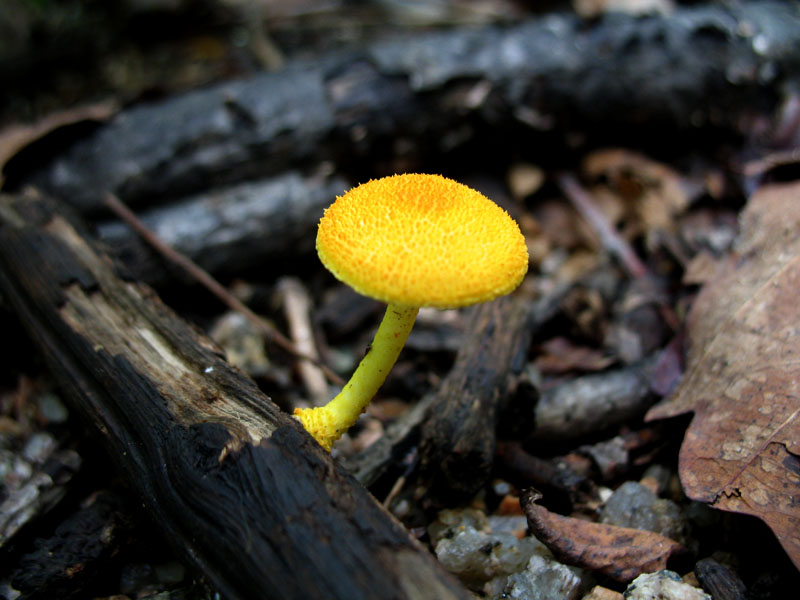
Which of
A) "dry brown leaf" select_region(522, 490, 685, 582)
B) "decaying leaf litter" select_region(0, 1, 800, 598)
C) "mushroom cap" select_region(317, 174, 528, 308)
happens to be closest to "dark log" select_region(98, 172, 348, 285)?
"decaying leaf litter" select_region(0, 1, 800, 598)

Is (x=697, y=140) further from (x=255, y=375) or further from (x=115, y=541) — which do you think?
(x=115, y=541)

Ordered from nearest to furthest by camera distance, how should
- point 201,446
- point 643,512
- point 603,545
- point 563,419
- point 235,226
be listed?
point 201,446 → point 603,545 → point 643,512 → point 563,419 → point 235,226

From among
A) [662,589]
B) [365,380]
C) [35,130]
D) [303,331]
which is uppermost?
[35,130]

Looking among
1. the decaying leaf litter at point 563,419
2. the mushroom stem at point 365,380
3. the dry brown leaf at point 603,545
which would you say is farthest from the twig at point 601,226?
the mushroom stem at point 365,380

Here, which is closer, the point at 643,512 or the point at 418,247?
the point at 418,247

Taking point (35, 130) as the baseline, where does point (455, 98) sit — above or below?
below

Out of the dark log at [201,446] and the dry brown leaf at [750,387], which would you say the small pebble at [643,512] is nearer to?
the dry brown leaf at [750,387]

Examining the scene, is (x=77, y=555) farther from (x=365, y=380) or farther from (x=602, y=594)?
(x=602, y=594)

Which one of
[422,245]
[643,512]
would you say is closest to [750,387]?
[643,512]
